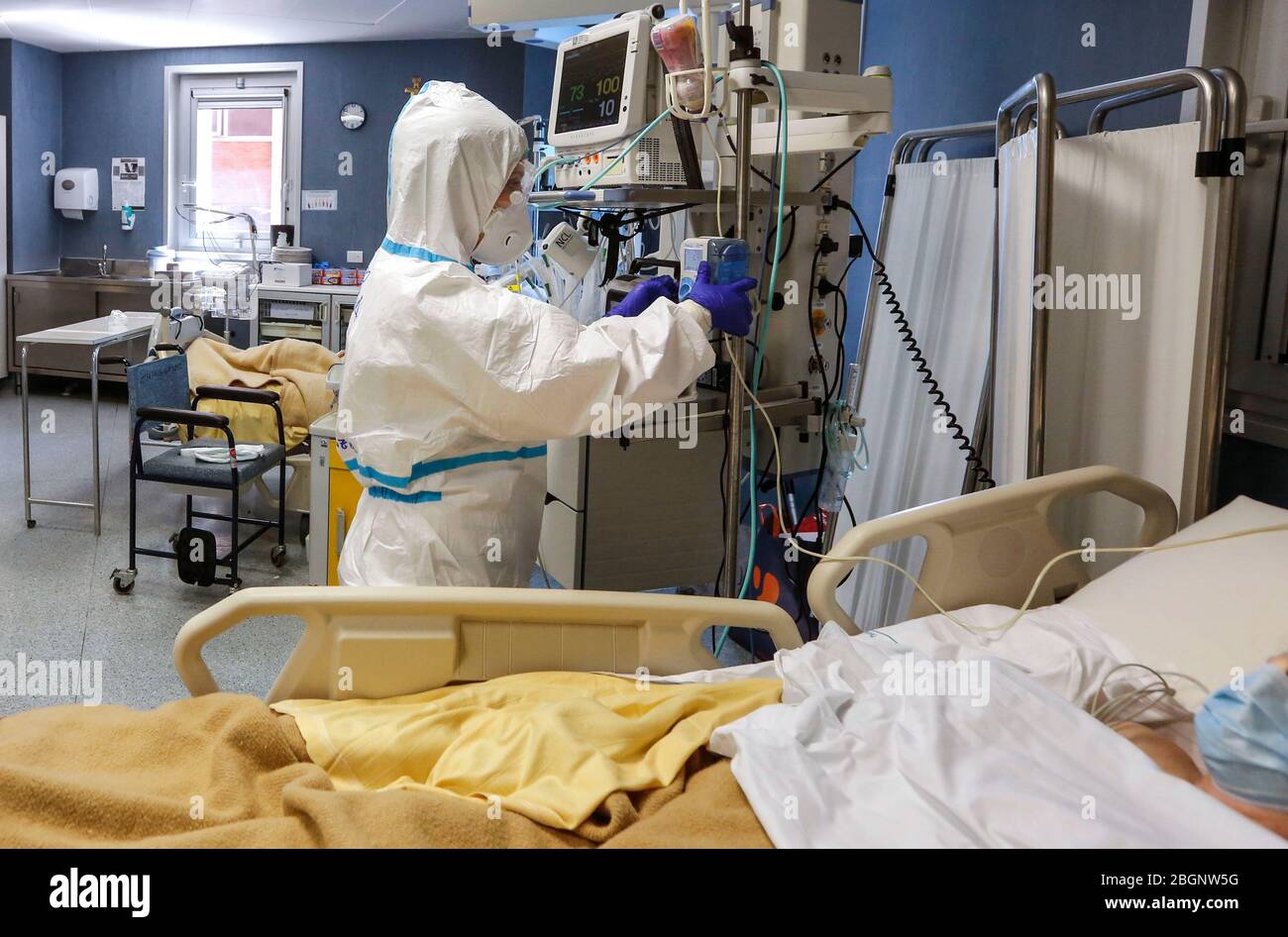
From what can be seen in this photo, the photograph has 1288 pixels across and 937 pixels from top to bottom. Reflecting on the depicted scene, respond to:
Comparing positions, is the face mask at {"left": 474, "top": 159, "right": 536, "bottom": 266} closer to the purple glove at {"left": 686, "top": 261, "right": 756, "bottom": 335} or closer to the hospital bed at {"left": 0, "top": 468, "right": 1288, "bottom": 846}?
the purple glove at {"left": 686, "top": 261, "right": 756, "bottom": 335}

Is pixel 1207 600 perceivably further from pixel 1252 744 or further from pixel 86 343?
pixel 86 343

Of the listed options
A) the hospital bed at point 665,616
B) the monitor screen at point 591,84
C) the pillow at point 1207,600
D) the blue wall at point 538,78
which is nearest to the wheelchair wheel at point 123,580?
the monitor screen at point 591,84

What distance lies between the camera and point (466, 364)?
1.76 meters

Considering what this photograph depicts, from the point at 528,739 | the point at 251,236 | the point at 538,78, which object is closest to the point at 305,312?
the point at 251,236

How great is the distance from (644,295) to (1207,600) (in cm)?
108

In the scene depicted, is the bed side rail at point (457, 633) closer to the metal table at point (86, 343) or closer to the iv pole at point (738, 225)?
the iv pole at point (738, 225)

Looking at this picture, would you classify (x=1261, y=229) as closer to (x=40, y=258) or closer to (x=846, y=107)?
A: (x=846, y=107)

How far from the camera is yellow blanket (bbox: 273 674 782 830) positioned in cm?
129

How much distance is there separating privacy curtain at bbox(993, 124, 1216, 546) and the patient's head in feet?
2.61

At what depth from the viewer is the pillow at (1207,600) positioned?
1537 mm

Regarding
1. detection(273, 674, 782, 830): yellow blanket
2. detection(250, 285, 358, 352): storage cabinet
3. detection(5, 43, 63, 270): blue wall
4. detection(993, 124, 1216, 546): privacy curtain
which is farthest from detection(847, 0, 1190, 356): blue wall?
detection(5, 43, 63, 270): blue wall

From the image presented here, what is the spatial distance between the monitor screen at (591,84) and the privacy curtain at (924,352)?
81cm
